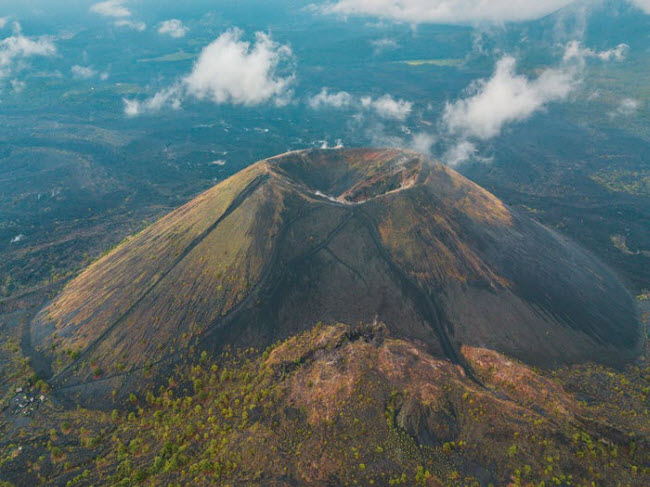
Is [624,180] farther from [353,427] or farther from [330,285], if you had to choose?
[353,427]

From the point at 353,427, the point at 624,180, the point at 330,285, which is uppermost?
the point at 330,285

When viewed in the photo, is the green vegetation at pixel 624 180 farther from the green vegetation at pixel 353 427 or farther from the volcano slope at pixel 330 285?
the green vegetation at pixel 353 427


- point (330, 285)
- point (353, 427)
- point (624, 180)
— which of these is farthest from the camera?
point (624, 180)

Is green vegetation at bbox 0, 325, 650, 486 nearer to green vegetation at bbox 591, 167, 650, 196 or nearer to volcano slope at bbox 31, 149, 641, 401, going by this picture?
volcano slope at bbox 31, 149, 641, 401

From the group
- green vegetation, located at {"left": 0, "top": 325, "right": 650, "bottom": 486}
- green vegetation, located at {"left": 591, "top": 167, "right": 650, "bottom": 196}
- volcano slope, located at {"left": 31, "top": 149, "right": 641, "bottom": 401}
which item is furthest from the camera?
green vegetation, located at {"left": 591, "top": 167, "right": 650, "bottom": 196}

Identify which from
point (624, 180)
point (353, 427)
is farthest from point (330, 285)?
point (624, 180)

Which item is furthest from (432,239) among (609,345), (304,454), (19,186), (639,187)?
(19,186)

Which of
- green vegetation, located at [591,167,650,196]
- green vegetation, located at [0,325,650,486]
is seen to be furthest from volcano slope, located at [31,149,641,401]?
Result: green vegetation, located at [591,167,650,196]

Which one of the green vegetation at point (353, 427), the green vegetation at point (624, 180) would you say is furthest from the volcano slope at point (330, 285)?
the green vegetation at point (624, 180)

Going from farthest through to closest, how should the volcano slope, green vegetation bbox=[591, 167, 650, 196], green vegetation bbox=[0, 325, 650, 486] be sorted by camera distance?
green vegetation bbox=[591, 167, 650, 196]
the volcano slope
green vegetation bbox=[0, 325, 650, 486]
